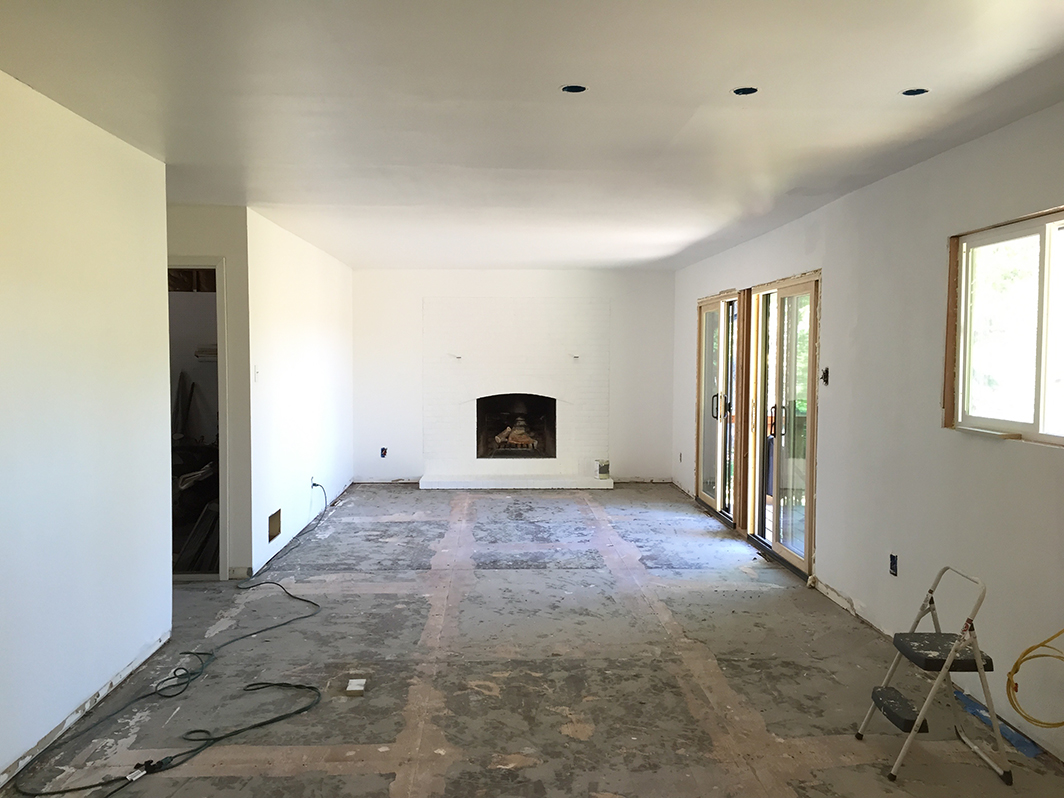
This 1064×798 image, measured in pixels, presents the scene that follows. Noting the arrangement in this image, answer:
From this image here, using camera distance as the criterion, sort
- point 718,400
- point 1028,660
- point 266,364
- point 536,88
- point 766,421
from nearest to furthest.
Answer: point 536,88
point 1028,660
point 266,364
point 766,421
point 718,400

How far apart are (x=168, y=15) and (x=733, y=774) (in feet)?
10.1

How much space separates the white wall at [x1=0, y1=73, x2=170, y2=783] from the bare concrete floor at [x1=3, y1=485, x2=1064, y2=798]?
0.30 m

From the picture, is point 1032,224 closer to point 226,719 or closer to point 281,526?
point 226,719

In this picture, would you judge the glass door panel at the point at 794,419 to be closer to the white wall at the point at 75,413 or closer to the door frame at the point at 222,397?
the door frame at the point at 222,397

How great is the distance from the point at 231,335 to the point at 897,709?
434cm

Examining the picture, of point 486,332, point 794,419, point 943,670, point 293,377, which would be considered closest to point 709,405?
point 794,419

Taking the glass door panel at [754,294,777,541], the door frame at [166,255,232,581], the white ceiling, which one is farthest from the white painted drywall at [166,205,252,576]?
the glass door panel at [754,294,777,541]

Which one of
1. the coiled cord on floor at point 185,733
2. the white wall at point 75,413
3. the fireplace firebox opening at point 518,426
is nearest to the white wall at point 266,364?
the white wall at point 75,413

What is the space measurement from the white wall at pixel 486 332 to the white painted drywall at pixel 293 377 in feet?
1.41

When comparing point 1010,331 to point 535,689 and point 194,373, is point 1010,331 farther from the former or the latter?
point 194,373

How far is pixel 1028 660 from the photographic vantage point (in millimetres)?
2955

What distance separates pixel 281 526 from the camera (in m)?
5.79

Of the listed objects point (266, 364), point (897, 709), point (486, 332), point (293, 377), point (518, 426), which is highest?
point (486, 332)

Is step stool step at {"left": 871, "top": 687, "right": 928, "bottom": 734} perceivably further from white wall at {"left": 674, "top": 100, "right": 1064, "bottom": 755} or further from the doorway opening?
the doorway opening
